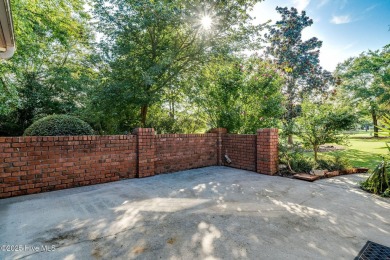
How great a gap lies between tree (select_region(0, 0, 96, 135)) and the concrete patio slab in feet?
17.4

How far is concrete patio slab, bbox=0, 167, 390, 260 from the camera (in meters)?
1.85

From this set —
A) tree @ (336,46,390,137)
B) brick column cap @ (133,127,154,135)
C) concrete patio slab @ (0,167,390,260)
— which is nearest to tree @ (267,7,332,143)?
tree @ (336,46,390,137)

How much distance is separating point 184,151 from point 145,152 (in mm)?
1319

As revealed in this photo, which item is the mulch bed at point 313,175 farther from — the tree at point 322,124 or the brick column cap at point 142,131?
the brick column cap at point 142,131

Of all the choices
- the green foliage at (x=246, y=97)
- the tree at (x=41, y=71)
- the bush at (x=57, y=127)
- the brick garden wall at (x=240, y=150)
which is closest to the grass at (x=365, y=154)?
the green foliage at (x=246, y=97)

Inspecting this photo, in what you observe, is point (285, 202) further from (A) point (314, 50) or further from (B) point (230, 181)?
(A) point (314, 50)

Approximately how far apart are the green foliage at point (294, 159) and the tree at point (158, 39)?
159 inches

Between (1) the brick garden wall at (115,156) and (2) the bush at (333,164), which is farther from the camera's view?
(2) the bush at (333,164)

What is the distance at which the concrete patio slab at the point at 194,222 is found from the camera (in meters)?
1.85

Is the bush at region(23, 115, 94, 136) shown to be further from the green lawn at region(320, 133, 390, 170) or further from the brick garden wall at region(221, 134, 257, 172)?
the green lawn at region(320, 133, 390, 170)

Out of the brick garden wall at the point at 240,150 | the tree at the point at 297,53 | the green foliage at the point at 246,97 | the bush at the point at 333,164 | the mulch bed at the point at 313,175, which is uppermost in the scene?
the tree at the point at 297,53

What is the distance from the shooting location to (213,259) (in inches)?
68.4

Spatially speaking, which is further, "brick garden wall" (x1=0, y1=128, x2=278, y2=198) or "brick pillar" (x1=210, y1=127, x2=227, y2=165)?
"brick pillar" (x1=210, y1=127, x2=227, y2=165)

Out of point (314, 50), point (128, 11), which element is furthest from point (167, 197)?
point (314, 50)
